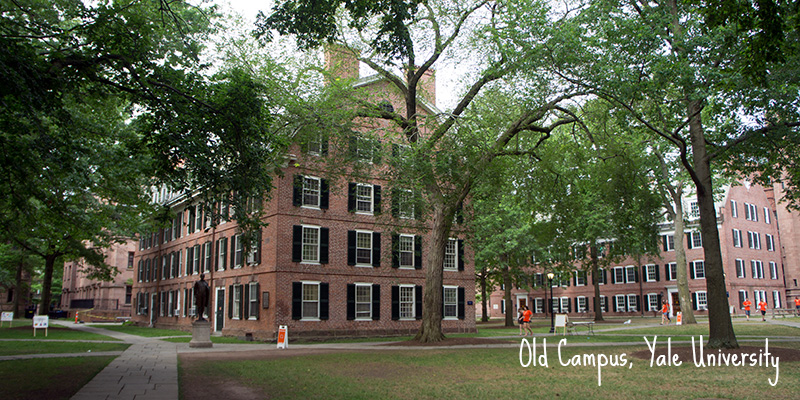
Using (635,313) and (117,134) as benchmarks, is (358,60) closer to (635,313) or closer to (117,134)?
(117,134)

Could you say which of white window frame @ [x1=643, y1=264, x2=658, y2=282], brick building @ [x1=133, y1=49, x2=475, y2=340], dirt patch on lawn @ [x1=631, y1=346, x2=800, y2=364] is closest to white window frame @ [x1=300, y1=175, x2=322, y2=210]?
brick building @ [x1=133, y1=49, x2=475, y2=340]

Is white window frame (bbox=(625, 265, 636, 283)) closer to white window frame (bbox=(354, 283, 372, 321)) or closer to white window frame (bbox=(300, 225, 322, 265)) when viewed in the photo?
white window frame (bbox=(354, 283, 372, 321))

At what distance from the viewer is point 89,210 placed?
27078 mm

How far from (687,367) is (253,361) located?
10258mm

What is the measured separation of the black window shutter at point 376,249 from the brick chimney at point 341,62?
831 centimetres

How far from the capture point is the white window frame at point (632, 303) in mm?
57344

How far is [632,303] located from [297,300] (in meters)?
42.3

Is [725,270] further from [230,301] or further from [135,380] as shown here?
[135,380]

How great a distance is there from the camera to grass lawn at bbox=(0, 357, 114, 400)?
9.18 m

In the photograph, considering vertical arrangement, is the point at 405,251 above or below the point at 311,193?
below

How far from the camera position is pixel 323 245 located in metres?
27.1

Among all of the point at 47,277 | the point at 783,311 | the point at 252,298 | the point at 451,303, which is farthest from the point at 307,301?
the point at 783,311

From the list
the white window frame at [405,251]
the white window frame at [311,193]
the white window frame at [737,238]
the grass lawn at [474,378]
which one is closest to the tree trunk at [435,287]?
the grass lawn at [474,378]

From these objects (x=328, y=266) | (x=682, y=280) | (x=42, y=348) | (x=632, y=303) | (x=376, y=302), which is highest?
(x=328, y=266)
